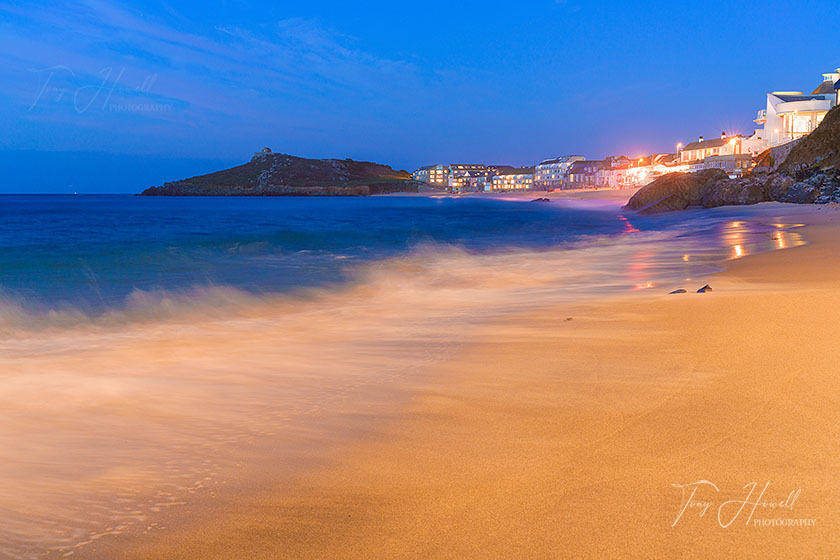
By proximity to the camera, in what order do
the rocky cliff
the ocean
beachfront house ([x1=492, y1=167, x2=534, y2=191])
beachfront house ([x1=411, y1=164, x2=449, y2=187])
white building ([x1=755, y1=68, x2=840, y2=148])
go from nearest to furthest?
the ocean, the rocky cliff, white building ([x1=755, y1=68, x2=840, y2=148]), beachfront house ([x1=492, y1=167, x2=534, y2=191]), beachfront house ([x1=411, y1=164, x2=449, y2=187])

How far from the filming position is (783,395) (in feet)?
9.25

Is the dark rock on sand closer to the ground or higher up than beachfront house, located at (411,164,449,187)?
closer to the ground

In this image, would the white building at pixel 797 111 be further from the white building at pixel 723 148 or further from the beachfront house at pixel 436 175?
the beachfront house at pixel 436 175

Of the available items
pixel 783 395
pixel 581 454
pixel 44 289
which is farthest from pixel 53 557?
pixel 44 289

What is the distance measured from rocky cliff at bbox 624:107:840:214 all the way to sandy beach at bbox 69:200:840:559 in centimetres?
1970

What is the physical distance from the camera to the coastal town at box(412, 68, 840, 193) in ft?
159

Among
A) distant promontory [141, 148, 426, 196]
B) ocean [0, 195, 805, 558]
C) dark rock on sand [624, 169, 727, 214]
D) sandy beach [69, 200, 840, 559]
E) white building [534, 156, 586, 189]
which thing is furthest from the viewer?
distant promontory [141, 148, 426, 196]

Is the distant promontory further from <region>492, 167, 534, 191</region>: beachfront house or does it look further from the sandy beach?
the sandy beach

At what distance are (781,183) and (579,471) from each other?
25.2 meters

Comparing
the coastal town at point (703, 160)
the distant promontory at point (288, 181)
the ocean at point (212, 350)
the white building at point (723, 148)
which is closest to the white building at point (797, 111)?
the coastal town at point (703, 160)

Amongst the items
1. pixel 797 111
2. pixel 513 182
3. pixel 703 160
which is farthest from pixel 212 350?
pixel 513 182

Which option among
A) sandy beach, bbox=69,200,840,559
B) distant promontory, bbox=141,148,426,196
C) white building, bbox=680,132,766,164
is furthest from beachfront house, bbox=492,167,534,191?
sandy beach, bbox=69,200,840,559

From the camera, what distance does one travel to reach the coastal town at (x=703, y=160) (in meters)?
48.5

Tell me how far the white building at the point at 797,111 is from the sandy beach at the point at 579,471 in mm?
55465
